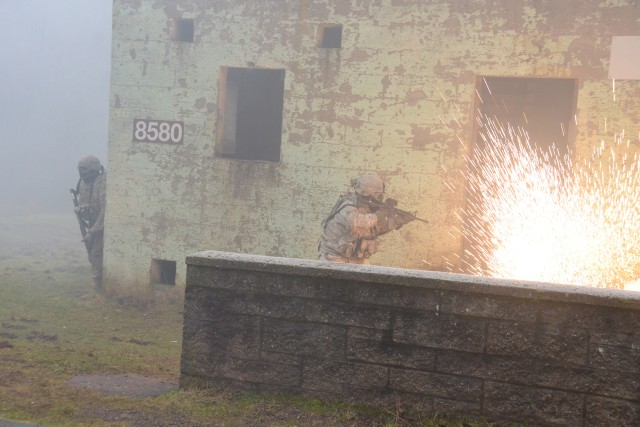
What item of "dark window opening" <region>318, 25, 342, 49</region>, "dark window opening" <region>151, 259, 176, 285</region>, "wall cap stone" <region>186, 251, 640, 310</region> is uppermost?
"dark window opening" <region>318, 25, 342, 49</region>

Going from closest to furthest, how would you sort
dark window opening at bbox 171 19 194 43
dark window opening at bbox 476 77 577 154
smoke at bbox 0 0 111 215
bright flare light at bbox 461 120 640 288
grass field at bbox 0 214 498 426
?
grass field at bbox 0 214 498 426 → bright flare light at bbox 461 120 640 288 → dark window opening at bbox 476 77 577 154 → dark window opening at bbox 171 19 194 43 → smoke at bbox 0 0 111 215

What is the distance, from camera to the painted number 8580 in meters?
12.2

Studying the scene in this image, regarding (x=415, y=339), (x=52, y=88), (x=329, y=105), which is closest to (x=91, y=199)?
(x=329, y=105)

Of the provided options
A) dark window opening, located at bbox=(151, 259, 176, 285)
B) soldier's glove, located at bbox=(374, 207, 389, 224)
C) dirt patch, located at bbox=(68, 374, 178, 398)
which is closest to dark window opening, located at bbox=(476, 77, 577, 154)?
soldier's glove, located at bbox=(374, 207, 389, 224)

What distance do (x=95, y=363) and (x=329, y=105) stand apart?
225 inches

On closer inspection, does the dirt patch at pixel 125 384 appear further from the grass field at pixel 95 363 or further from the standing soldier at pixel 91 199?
the standing soldier at pixel 91 199

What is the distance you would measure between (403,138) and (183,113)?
381 cm

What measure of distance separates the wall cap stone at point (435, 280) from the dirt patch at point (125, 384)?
1182mm

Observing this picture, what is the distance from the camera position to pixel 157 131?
12.3 meters

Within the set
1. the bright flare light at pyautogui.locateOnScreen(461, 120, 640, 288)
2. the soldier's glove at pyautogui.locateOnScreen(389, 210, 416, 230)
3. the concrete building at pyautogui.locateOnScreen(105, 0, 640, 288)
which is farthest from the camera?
the soldier's glove at pyautogui.locateOnScreen(389, 210, 416, 230)

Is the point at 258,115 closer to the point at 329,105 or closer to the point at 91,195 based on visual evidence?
the point at 91,195

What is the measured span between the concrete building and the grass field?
1257mm

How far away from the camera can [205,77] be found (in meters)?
12.0

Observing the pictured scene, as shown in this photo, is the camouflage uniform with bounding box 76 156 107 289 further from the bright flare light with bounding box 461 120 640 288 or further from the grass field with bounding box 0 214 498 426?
Answer: the bright flare light with bounding box 461 120 640 288
